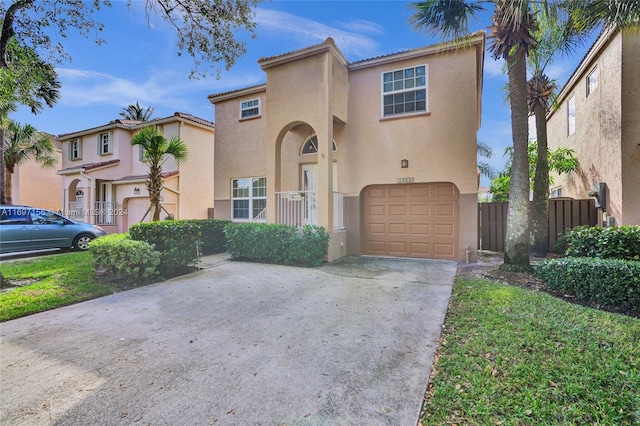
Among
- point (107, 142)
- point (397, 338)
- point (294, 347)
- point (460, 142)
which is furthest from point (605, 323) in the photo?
point (107, 142)

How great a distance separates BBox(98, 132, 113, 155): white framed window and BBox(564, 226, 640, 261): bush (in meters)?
22.4

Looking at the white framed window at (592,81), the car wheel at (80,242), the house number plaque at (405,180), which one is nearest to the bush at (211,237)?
the car wheel at (80,242)

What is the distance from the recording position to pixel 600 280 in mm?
5152

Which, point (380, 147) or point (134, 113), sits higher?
point (134, 113)

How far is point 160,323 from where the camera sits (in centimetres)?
448

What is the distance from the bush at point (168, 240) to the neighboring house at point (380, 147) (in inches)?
117

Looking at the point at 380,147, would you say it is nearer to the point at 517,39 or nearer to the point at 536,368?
the point at 517,39

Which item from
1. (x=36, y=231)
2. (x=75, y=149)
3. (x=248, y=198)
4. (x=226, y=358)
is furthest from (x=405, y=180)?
(x=75, y=149)

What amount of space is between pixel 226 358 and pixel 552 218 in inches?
458

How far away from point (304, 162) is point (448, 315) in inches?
314

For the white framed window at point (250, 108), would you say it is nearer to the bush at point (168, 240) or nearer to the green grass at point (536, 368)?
the bush at point (168, 240)

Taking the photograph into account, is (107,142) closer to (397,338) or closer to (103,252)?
(103,252)

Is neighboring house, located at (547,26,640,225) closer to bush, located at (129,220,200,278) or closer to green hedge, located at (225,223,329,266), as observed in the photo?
green hedge, located at (225,223,329,266)

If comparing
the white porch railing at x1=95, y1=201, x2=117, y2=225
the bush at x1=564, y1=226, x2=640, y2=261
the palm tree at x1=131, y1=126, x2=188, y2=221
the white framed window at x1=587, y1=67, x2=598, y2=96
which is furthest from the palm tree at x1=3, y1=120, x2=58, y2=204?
the white framed window at x1=587, y1=67, x2=598, y2=96
